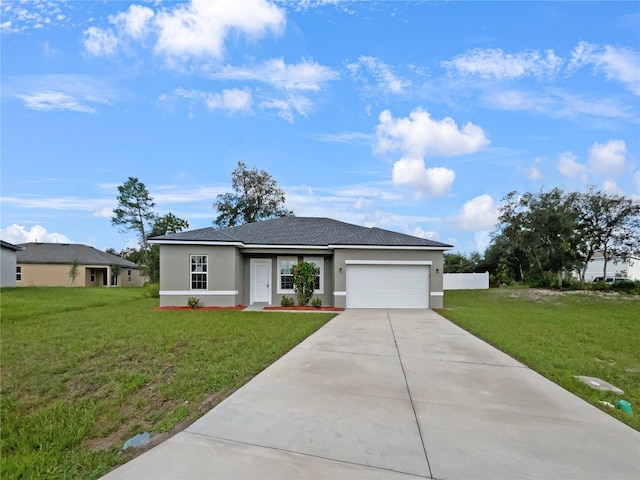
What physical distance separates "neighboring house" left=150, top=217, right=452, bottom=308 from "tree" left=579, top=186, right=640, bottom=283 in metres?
16.1

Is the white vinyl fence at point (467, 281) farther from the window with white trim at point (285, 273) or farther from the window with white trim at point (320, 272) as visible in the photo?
the window with white trim at point (285, 273)

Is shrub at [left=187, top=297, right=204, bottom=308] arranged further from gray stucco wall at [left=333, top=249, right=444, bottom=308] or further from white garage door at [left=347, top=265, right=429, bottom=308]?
white garage door at [left=347, top=265, right=429, bottom=308]

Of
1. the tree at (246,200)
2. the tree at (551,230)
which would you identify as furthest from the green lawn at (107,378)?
the tree at (246,200)

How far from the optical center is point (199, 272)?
15570mm

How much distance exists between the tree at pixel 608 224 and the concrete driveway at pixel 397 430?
80.9ft

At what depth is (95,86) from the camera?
12523 mm

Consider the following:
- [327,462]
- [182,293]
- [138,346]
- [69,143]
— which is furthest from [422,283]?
[69,143]

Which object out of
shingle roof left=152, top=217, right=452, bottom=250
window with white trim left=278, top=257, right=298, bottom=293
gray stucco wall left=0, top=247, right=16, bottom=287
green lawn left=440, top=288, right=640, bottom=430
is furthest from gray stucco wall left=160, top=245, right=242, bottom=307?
gray stucco wall left=0, top=247, right=16, bottom=287

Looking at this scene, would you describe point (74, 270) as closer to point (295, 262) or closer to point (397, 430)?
point (295, 262)

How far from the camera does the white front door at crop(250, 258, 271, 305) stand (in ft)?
55.2

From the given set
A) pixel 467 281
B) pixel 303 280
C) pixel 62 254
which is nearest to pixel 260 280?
pixel 303 280

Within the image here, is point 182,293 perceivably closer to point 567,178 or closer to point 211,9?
point 211,9

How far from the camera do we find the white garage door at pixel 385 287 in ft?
52.3

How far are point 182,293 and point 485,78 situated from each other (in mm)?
14394
